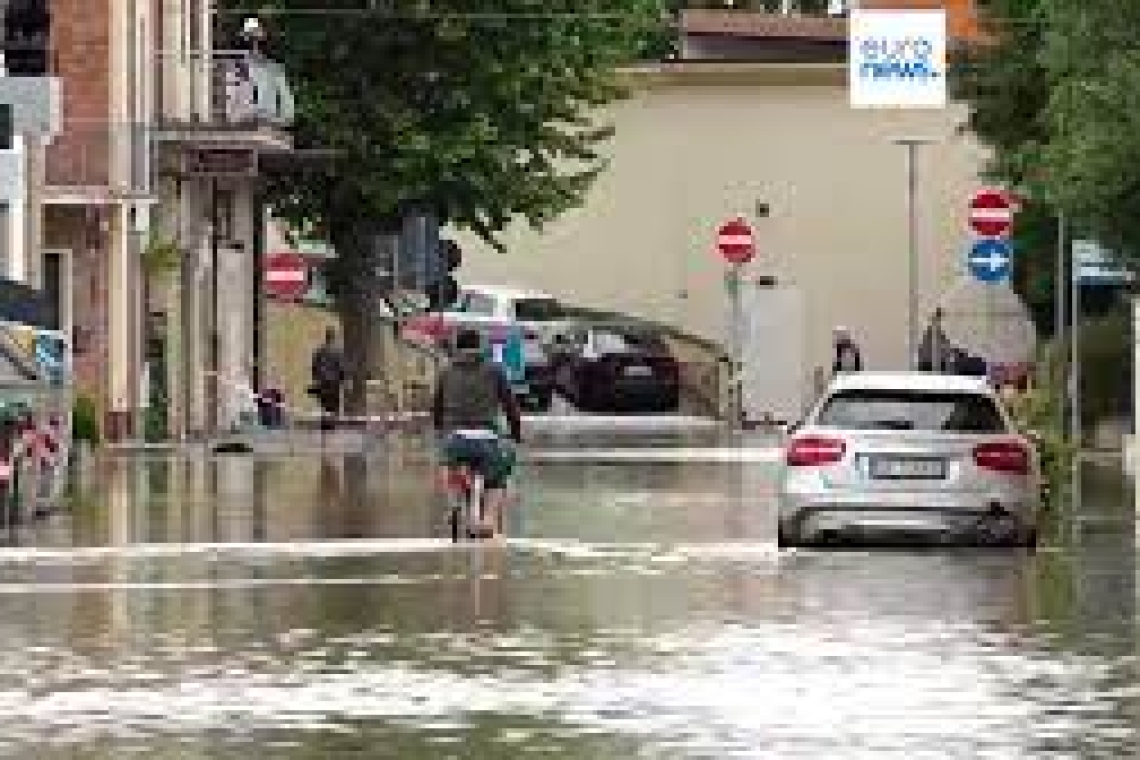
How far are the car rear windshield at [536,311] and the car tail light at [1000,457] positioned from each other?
42.9 m

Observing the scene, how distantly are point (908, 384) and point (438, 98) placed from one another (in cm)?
3361

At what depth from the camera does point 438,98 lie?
2437 inches

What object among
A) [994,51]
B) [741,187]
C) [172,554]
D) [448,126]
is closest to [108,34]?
[448,126]

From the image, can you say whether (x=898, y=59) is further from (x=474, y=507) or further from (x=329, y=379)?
(x=474, y=507)

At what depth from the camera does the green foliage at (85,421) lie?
46.4 m

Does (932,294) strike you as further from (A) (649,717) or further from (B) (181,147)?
(A) (649,717)

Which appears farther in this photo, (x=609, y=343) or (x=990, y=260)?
(x=609, y=343)

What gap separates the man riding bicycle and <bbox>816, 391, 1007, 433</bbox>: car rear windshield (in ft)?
8.30

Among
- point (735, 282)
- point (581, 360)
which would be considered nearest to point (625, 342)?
point (581, 360)

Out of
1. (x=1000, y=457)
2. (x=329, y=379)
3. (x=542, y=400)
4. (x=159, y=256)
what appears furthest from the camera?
(x=542, y=400)

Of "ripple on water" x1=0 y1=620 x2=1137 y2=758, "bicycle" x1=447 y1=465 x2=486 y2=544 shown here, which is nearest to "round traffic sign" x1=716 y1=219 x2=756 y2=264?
"bicycle" x1=447 y1=465 x2=486 y2=544

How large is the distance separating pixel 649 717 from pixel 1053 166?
58.2 ft

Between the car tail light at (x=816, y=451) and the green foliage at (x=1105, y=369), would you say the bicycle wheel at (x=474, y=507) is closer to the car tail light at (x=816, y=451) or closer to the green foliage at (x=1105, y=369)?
the car tail light at (x=816, y=451)

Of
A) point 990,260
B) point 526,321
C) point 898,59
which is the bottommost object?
point 526,321
